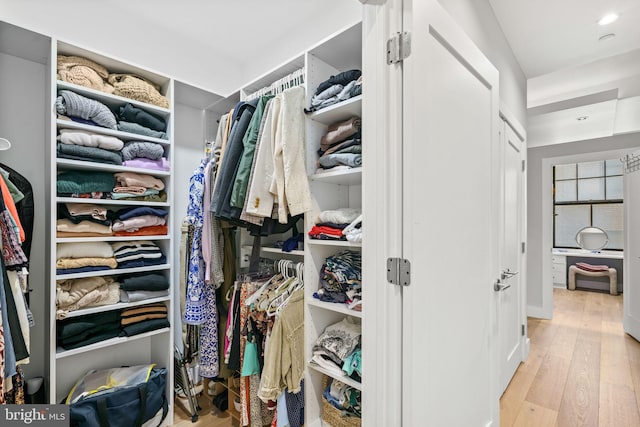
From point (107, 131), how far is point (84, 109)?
0.14 m

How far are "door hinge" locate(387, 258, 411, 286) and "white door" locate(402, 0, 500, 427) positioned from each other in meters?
0.02

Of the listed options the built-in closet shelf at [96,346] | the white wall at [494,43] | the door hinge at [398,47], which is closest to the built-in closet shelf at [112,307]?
the built-in closet shelf at [96,346]

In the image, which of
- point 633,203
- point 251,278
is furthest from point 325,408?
point 633,203

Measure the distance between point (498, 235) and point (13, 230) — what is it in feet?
7.34

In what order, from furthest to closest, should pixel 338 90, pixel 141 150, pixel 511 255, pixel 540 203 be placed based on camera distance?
pixel 540 203, pixel 511 255, pixel 141 150, pixel 338 90

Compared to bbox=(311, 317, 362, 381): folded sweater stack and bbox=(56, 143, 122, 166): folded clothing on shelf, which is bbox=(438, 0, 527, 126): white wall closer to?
bbox=(311, 317, 362, 381): folded sweater stack

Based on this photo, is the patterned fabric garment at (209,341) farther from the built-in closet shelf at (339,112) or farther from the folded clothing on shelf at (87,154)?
the built-in closet shelf at (339,112)

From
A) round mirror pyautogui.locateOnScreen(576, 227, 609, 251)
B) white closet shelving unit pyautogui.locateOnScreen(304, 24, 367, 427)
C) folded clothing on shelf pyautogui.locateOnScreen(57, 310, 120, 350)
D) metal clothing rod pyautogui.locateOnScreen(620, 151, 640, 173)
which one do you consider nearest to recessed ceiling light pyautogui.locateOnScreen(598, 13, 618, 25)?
white closet shelving unit pyautogui.locateOnScreen(304, 24, 367, 427)

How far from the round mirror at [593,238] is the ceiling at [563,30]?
15.0 ft

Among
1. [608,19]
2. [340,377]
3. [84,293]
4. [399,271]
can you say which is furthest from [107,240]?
[608,19]

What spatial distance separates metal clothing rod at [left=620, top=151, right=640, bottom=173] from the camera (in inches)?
119

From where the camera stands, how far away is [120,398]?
1.55 m

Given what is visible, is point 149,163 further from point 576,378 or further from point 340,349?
point 576,378

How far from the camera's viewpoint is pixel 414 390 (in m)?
0.95
